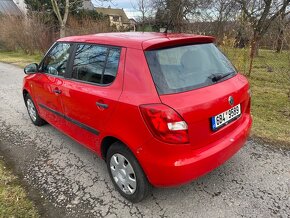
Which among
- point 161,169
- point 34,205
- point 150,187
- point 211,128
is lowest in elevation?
point 34,205

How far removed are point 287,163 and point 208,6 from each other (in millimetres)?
15839

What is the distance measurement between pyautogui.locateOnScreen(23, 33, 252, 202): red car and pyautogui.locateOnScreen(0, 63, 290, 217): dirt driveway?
257mm

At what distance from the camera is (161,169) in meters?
2.38

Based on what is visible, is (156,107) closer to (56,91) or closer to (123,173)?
(123,173)

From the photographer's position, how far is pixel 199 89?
251cm

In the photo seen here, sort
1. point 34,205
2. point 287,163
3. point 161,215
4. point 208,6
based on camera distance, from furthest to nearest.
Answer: point 208,6 < point 287,163 < point 34,205 < point 161,215

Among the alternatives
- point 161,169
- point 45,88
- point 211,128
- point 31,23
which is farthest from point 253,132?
point 31,23

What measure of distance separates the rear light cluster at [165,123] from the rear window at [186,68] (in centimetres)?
18

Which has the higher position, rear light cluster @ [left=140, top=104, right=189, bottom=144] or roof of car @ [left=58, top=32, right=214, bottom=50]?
roof of car @ [left=58, top=32, right=214, bottom=50]

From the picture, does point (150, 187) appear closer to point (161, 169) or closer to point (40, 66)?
point (161, 169)

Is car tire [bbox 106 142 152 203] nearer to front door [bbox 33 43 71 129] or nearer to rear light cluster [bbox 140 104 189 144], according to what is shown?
rear light cluster [bbox 140 104 189 144]

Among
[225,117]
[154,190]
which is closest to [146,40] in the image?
[225,117]

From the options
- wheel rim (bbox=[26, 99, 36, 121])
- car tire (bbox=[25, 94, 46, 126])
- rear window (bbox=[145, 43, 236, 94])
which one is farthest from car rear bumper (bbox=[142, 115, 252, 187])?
wheel rim (bbox=[26, 99, 36, 121])

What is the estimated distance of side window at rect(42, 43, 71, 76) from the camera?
3653 millimetres
